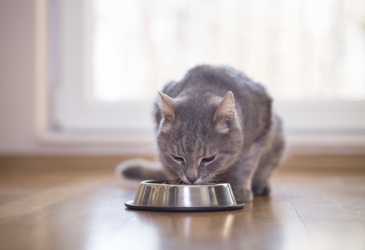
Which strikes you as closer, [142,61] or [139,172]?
[139,172]

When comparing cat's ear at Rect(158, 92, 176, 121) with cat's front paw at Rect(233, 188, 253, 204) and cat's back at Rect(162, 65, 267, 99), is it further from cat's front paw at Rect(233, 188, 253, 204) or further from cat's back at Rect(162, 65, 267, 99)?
cat's front paw at Rect(233, 188, 253, 204)

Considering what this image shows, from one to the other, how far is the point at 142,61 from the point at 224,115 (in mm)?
2045

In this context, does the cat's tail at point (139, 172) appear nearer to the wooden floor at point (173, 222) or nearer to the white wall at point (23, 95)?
the wooden floor at point (173, 222)

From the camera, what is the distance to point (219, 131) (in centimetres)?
221

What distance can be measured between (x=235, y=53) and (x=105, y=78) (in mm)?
830

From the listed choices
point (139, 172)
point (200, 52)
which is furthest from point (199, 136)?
point (200, 52)

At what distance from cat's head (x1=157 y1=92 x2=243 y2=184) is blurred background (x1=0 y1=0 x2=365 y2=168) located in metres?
1.71

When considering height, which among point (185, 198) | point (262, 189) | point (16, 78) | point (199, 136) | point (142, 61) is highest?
point (142, 61)

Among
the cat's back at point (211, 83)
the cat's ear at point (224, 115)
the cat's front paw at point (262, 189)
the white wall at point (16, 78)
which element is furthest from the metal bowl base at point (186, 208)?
the white wall at point (16, 78)

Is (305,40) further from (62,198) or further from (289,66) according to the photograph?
(62,198)

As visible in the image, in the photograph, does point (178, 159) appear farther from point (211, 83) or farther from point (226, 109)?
point (211, 83)

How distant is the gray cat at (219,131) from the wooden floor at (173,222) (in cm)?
14

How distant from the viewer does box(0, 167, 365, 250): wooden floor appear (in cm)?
146

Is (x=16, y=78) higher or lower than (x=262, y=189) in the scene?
higher
